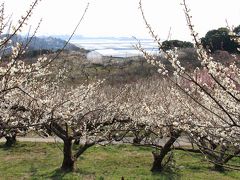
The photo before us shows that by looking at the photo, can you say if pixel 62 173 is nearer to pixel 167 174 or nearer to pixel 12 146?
pixel 167 174

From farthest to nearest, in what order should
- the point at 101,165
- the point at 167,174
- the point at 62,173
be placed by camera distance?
the point at 101,165 → the point at 167,174 → the point at 62,173

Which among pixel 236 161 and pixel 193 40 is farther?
pixel 236 161

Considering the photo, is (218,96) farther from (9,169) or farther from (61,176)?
(9,169)

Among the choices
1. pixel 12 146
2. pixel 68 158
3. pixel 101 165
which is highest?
pixel 68 158

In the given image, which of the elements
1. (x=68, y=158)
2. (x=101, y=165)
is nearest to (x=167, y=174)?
(x=101, y=165)

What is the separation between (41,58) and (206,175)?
10513 millimetres

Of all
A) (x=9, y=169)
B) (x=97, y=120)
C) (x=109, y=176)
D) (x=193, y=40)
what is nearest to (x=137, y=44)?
(x=193, y=40)

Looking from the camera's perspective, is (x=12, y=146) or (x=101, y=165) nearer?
(x=101, y=165)

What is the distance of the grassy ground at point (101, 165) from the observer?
15.5 m

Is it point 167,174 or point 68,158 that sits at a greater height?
point 68,158

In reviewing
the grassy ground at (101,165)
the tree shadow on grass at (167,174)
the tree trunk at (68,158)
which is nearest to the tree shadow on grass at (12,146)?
the grassy ground at (101,165)

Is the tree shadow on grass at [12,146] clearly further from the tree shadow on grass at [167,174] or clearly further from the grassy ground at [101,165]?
the tree shadow on grass at [167,174]

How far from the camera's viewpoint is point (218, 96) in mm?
6664

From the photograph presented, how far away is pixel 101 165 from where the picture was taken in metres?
17.5
